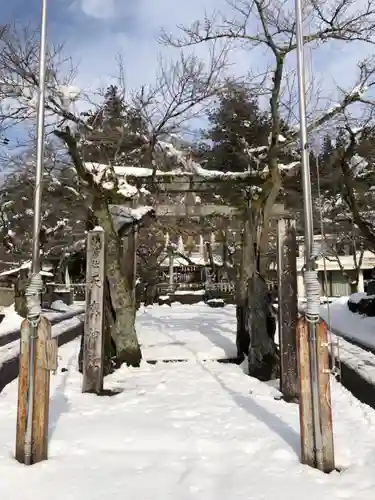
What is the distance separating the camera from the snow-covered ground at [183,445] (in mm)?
3428

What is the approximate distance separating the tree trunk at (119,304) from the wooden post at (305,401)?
192 inches

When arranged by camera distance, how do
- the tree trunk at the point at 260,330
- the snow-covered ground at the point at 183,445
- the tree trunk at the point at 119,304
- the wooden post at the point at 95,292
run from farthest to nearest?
the tree trunk at the point at 119,304, the tree trunk at the point at 260,330, the wooden post at the point at 95,292, the snow-covered ground at the point at 183,445

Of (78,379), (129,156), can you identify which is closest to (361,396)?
(78,379)

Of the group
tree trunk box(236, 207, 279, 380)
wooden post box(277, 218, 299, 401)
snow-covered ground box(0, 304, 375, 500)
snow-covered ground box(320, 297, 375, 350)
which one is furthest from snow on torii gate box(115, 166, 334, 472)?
snow-covered ground box(320, 297, 375, 350)

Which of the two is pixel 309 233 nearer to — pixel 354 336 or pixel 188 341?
pixel 188 341

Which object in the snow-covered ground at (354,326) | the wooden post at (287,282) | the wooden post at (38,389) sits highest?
the wooden post at (287,282)

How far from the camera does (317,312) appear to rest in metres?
3.96

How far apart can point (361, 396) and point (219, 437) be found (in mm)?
2277

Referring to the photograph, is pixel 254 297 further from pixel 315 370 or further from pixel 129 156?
pixel 129 156

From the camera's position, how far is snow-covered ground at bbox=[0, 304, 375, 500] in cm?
343

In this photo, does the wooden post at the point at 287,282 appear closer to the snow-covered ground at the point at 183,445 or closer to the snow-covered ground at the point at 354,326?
the snow-covered ground at the point at 183,445

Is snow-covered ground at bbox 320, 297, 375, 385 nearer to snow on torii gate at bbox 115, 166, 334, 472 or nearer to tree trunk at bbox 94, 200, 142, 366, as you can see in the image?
snow on torii gate at bbox 115, 166, 334, 472

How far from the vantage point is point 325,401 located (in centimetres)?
381

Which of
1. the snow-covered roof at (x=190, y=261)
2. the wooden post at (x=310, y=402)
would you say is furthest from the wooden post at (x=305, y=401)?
the snow-covered roof at (x=190, y=261)
